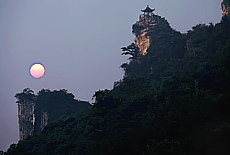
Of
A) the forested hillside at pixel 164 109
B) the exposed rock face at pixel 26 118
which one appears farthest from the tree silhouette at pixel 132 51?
the exposed rock face at pixel 26 118

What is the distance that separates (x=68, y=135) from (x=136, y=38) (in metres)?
21.0

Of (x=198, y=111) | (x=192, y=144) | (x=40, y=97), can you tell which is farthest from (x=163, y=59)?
(x=192, y=144)

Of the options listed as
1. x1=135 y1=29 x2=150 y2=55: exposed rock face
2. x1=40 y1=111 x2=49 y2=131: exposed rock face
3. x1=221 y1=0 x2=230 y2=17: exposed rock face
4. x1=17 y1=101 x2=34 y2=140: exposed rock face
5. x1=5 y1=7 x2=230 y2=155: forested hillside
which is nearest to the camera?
x1=5 y1=7 x2=230 y2=155: forested hillside

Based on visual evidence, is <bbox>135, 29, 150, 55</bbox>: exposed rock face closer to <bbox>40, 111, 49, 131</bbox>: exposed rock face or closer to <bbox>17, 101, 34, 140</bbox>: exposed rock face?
<bbox>40, 111, 49, 131</bbox>: exposed rock face

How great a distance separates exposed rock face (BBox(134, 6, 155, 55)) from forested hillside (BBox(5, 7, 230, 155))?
2.38ft

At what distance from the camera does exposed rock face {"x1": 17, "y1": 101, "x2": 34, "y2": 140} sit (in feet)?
160

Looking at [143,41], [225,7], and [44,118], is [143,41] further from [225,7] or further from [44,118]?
[44,118]

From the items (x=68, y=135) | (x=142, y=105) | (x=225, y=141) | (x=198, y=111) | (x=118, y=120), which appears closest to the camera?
(x=225, y=141)

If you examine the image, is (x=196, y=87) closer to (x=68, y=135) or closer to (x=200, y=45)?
(x=68, y=135)

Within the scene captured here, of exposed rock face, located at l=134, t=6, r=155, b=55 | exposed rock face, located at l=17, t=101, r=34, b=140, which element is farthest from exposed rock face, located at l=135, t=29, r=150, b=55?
exposed rock face, located at l=17, t=101, r=34, b=140

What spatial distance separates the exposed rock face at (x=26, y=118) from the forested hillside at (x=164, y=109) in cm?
1253

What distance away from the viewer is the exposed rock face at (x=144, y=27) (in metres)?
45.9

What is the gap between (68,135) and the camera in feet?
97.4

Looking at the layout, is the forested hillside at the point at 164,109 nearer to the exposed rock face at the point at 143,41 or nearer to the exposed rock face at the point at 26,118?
the exposed rock face at the point at 143,41
